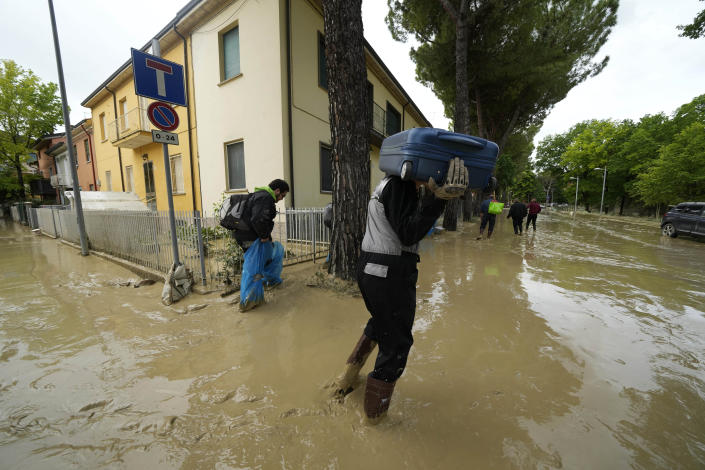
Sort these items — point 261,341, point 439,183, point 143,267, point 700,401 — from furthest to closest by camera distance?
point 143,267, point 261,341, point 700,401, point 439,183

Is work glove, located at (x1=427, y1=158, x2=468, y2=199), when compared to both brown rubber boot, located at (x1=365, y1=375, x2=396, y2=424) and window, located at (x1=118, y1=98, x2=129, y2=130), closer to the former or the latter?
brown rubber boot, located at (x1=365, y1=375, x2=396, y2=424)

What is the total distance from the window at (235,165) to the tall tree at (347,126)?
5.39 meters

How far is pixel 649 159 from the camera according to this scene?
1041 inches

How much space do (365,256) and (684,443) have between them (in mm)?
2292

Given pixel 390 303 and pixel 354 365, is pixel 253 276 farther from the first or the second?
pixel 390 303

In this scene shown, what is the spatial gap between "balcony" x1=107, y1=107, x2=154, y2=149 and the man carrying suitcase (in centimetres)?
1356

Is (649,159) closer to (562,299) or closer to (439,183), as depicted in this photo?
(562,299)

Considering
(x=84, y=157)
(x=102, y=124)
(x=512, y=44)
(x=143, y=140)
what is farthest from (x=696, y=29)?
(x=84, y=157)

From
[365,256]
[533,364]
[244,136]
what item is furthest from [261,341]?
[244,136]

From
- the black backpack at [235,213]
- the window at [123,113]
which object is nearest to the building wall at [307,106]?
the black backpack at [235,213]

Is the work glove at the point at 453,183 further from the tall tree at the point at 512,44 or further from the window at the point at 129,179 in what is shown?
the window at the point at 129,179

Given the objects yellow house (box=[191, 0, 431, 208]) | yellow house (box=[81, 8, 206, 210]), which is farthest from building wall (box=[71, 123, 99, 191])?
yellow house (box=[191, 0, 431, 208])

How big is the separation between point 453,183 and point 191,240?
167 inches

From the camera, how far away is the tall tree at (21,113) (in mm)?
19000
